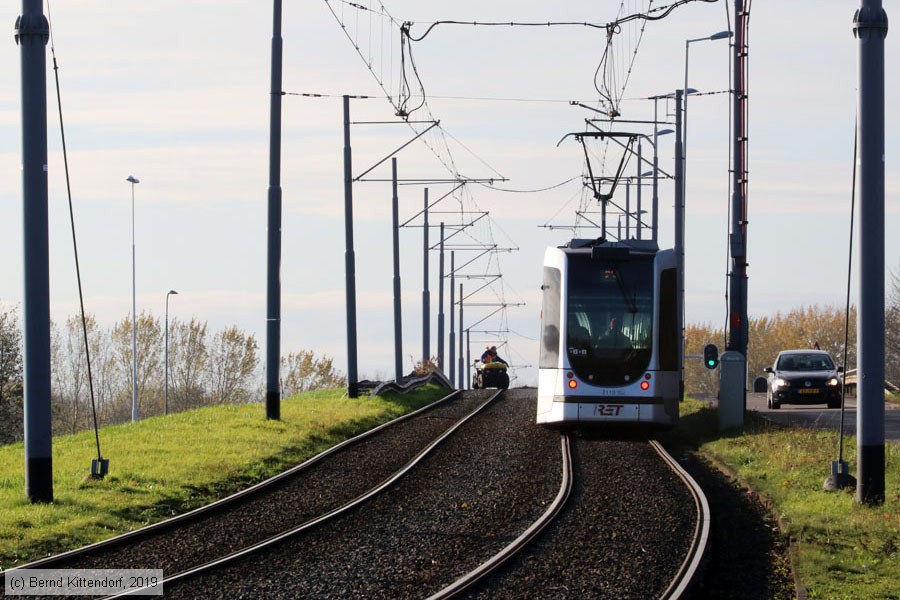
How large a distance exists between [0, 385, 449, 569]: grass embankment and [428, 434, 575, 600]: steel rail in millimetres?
4096

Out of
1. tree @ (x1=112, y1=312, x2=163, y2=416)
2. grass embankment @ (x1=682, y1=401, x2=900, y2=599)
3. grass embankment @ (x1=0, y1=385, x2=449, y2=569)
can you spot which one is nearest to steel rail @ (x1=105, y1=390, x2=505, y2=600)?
grass embankment @ (x1=0, y1=385, x2=449, y2=569)

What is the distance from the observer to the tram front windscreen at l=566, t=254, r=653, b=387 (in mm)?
24109

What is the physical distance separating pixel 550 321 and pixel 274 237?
6.49m

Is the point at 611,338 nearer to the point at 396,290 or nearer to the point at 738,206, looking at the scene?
the point at 738,206

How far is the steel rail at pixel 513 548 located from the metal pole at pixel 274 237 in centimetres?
1043

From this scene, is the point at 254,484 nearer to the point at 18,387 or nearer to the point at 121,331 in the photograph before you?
the point at 18,387

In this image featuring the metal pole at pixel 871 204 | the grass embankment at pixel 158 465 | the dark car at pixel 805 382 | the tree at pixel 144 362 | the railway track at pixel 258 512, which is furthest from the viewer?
the tree at pixel 144 362

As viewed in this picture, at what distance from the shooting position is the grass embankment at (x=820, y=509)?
38.2 ft

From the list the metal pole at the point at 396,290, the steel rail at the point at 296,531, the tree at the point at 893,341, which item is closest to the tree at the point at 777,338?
the tree at the point at 893,341

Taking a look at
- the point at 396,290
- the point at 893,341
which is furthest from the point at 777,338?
the point at 396,290

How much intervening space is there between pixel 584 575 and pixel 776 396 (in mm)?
26926

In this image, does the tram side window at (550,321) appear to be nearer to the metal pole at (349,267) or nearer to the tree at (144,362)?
the metal pole at (349,267)

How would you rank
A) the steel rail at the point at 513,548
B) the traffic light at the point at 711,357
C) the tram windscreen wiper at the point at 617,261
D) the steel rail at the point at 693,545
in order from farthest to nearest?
the traffic light at the point at 711,357 → the tram windscreen wiper at the point at 617,261 → the steel rail at the point at 693,545 → the steel rail at the point at 513,548

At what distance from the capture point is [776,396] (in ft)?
123
